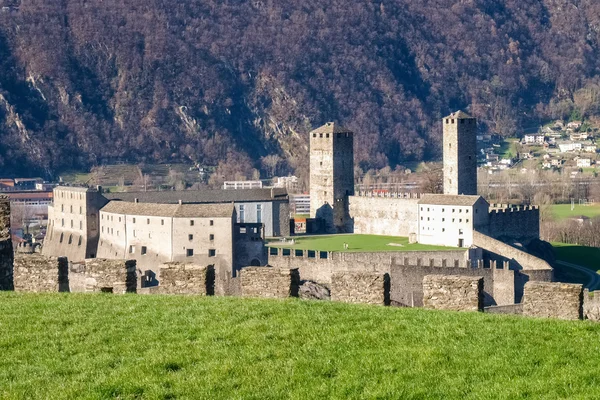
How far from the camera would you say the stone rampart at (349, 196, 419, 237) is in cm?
7425

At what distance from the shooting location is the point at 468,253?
2537 inches

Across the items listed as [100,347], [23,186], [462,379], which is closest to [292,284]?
[100,347]

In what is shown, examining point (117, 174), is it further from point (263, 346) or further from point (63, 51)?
point (263, 346)

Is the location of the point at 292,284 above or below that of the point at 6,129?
below

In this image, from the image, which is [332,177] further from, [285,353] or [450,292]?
[285,353]

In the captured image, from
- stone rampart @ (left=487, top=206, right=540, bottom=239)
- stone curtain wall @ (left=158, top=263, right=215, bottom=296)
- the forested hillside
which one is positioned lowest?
stone curtain wall @ (left=158, top=263, right=215, bottom=296)

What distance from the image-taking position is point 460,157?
78312mm

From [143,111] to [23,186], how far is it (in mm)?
43682

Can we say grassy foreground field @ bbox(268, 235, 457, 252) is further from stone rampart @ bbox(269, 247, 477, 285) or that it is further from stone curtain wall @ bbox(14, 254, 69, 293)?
stone curtain wall @ bbox(14, 254, 69, 293)

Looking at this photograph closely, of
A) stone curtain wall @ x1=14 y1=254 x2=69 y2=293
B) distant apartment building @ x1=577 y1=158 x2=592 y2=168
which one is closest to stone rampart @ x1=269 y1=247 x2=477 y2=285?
stone curtain wall @ x1=14 y1=254 x2=69 y2=293

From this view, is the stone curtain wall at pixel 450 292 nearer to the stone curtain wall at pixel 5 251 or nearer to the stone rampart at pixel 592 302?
the stone curtain wall at pixel 5 251

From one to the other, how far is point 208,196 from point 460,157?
1405 cm

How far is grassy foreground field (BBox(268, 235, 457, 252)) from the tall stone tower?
5.92m

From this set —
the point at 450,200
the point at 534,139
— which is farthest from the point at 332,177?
the point at 534,139
